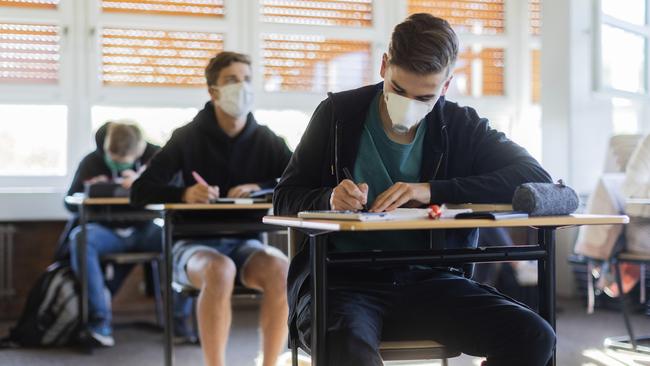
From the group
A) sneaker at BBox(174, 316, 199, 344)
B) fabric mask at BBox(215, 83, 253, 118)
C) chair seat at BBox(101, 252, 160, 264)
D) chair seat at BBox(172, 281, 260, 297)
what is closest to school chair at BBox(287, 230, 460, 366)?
chair seat at BBox(172, 281, 260, 297)

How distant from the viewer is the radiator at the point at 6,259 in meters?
4.61

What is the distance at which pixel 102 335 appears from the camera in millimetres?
3893

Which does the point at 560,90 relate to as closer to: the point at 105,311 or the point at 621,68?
the point at 621,68

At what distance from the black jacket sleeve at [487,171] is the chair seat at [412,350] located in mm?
311

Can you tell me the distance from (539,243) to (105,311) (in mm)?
2648

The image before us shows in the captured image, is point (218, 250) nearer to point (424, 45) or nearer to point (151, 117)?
point (424, 45)

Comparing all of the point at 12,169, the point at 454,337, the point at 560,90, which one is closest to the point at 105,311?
the point at 12,169

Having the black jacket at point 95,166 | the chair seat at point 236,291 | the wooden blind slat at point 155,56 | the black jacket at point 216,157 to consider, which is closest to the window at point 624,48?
the wooden blind slat at point 155,56

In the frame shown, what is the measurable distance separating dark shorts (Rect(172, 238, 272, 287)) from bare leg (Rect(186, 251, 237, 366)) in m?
0.13

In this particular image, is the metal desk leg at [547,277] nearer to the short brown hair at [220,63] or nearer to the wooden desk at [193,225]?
the wooden desk at [193,225]

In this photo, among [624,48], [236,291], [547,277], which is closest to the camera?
[547,277]

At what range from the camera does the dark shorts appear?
108 inches

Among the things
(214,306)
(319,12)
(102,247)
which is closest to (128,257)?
(102,247)

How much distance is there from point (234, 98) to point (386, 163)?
1.24 m
